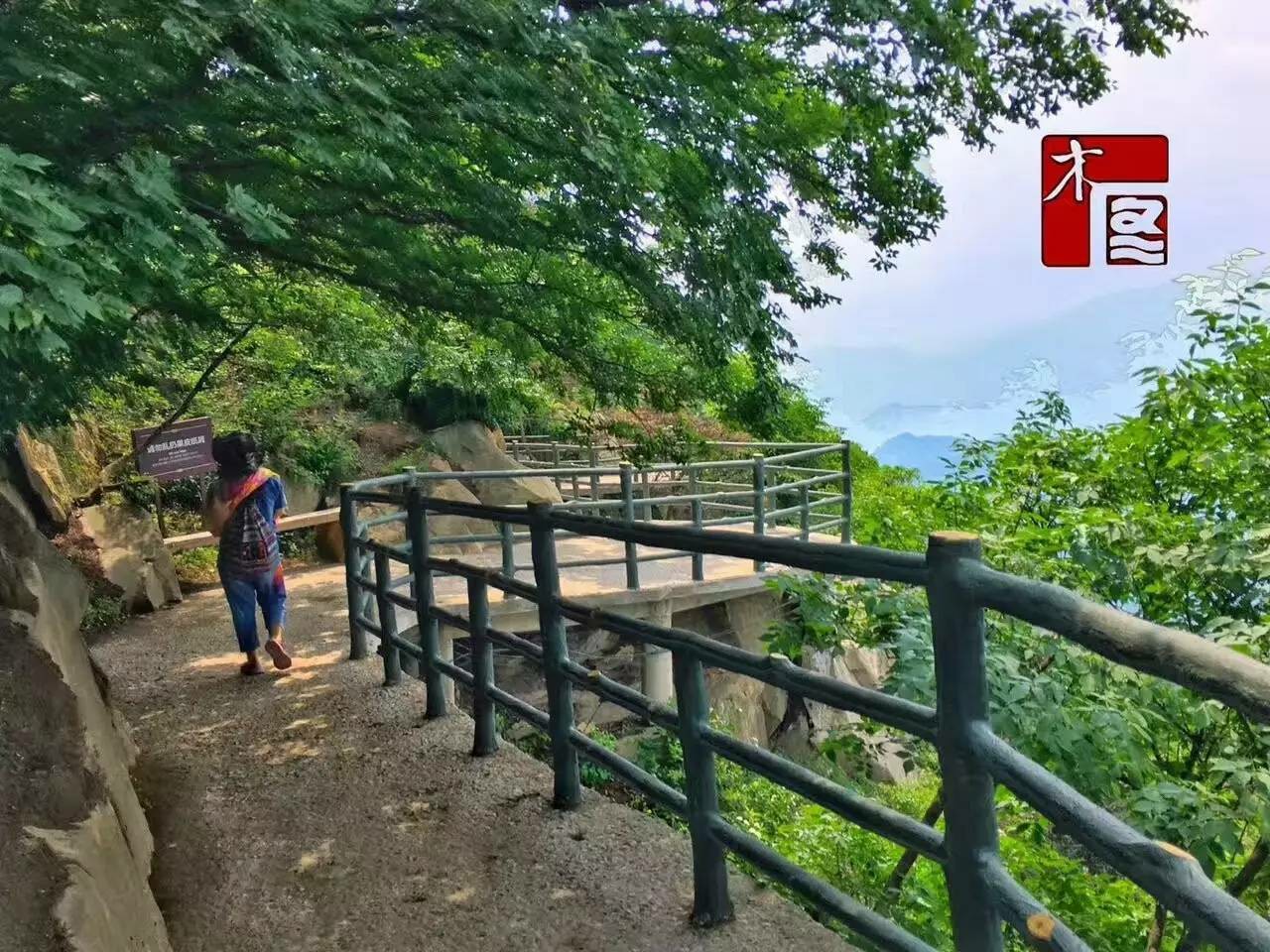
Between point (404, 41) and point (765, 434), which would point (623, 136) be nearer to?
point (404, 41)

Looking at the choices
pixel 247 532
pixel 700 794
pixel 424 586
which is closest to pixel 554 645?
pixel 700 794

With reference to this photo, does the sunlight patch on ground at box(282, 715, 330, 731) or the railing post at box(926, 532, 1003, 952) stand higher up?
the railing post at box(926, 532, 1003, 952)

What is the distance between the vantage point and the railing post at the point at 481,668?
3729 millimetres

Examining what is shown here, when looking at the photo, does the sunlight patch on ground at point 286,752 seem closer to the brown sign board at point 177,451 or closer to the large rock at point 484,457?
the brown sign board at point 177,451

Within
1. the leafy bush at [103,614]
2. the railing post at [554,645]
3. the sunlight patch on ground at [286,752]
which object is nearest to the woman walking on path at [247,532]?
the sunlight patch on ground at [286,752]

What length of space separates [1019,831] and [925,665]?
1314mm

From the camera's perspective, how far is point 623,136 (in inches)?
133

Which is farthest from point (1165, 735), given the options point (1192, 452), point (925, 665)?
point (1192, 452)

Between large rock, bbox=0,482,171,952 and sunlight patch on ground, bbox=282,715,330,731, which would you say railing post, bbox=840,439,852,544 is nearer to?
sunlight patch on ground, bbox=282,715,330,731

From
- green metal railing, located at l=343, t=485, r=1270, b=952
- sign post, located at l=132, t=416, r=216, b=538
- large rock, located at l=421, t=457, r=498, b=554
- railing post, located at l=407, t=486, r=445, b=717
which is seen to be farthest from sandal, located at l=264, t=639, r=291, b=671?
large rock, located at l=421, t=457, r=498, b=554

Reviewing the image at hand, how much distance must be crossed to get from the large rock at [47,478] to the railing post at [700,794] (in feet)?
26.8

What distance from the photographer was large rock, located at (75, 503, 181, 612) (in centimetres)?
856

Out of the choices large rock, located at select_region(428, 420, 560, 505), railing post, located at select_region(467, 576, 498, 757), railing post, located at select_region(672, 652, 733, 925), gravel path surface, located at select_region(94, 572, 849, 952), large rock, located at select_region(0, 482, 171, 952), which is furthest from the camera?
large rock, located at select_region(428, 420, 560, 505)

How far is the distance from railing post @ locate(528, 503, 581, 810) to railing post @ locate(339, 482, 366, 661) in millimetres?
2495
